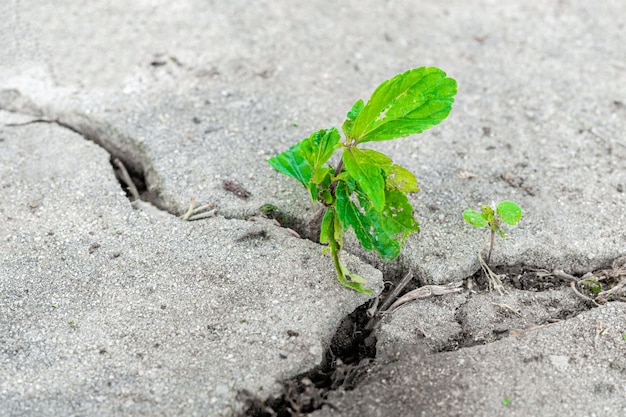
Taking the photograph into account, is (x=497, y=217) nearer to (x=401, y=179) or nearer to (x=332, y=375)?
(x=401, y=179)

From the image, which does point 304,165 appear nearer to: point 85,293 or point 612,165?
point 85,293

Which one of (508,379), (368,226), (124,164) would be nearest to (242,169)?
(124,164)

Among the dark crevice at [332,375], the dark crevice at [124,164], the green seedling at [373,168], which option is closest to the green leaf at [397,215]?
the green seedling at [373,168]

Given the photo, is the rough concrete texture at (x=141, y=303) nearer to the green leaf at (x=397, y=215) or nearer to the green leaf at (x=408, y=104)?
the green leaf at (x=397, y=215)

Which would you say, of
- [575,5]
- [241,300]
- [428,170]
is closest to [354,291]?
[241,300]

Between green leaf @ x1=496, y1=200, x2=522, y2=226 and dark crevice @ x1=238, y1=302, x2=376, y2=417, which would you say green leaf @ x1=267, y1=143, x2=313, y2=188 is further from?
green leaf @ x1=496, y1=200, x2=522, y2=226

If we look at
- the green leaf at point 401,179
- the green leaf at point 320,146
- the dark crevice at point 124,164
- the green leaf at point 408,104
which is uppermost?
the green leaf at point 408,104

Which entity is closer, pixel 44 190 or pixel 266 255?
pixel 266 255

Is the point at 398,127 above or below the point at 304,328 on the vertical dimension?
above
